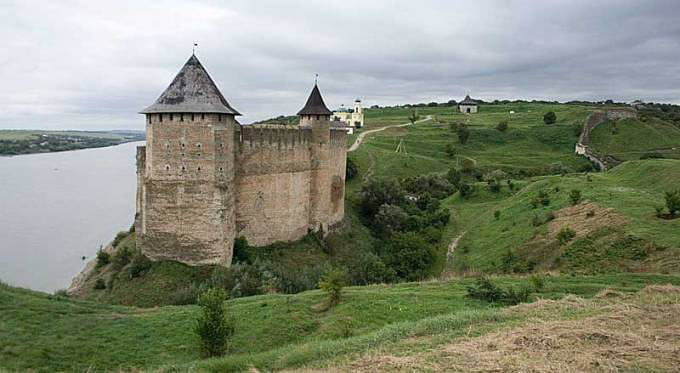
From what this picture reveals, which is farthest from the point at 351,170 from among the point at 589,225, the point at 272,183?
the point at 589,225

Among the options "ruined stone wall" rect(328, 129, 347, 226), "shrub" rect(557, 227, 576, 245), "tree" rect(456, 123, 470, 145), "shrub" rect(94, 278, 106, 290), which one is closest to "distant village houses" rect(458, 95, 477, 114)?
"tree" rect(456, 123, 470, 145)

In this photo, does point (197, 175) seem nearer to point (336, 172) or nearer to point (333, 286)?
point (333, 286)

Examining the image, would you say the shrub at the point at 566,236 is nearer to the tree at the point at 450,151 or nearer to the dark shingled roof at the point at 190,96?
the dark shingled roof at the point at 190,96

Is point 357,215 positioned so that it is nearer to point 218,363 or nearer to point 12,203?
point 218,363

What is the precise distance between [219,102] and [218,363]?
35.2ft

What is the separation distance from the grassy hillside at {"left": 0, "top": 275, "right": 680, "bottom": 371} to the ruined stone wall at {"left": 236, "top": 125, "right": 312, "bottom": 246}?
24.5ft

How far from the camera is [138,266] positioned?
16656mm

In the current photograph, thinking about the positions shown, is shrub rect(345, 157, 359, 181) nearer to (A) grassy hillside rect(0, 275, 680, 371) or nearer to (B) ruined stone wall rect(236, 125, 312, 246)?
(B) ruined stone wall rect(236, 125, 312, 246)

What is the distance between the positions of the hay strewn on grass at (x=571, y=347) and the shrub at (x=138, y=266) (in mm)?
12040

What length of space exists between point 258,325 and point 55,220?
29.2m

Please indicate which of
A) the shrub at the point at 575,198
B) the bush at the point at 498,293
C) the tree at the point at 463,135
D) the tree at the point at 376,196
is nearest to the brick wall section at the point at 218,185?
the tree at the point at 376,196

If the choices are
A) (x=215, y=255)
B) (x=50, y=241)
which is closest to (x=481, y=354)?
(x=215, y=255)

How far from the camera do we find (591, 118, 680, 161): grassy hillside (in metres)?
40.8

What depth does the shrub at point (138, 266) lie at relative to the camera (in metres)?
16.6
